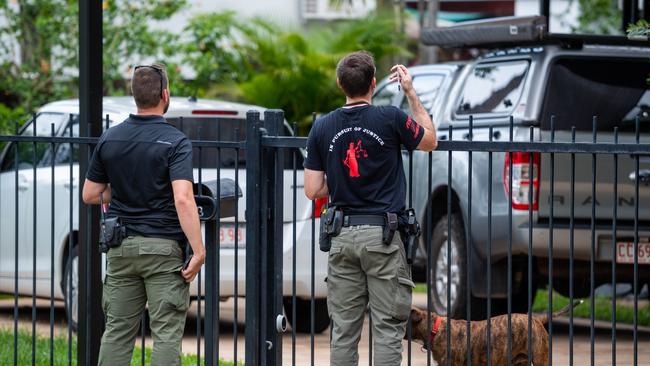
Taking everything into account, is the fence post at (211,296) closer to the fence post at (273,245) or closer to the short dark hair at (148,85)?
the fence post at (273,245)

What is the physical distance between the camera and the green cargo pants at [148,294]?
5.84 metres

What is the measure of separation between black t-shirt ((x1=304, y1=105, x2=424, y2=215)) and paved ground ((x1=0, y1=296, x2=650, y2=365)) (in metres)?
2.41

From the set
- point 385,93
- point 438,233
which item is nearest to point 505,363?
point 438,233

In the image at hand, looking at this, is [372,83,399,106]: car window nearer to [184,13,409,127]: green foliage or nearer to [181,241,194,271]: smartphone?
[184,13,409,127]: green foliage

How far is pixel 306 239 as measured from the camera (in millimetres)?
9086

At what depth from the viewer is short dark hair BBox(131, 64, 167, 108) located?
19.1 ft

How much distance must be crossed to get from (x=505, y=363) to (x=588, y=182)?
2.18m

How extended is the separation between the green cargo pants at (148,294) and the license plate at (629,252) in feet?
12.0

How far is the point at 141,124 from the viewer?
5.86 m

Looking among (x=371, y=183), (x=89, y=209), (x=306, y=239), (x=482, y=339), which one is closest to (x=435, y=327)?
(x=482, y=339)

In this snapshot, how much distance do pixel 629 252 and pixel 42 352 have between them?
4.01 metres

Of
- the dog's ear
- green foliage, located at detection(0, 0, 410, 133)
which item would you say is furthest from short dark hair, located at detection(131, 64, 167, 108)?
green foliage, located at detection(0, 0, 410, 133)

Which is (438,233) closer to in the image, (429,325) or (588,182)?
(588,182)

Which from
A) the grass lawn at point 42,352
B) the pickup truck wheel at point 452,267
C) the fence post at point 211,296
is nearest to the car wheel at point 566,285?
the pickup truck wheel at point 452,267
